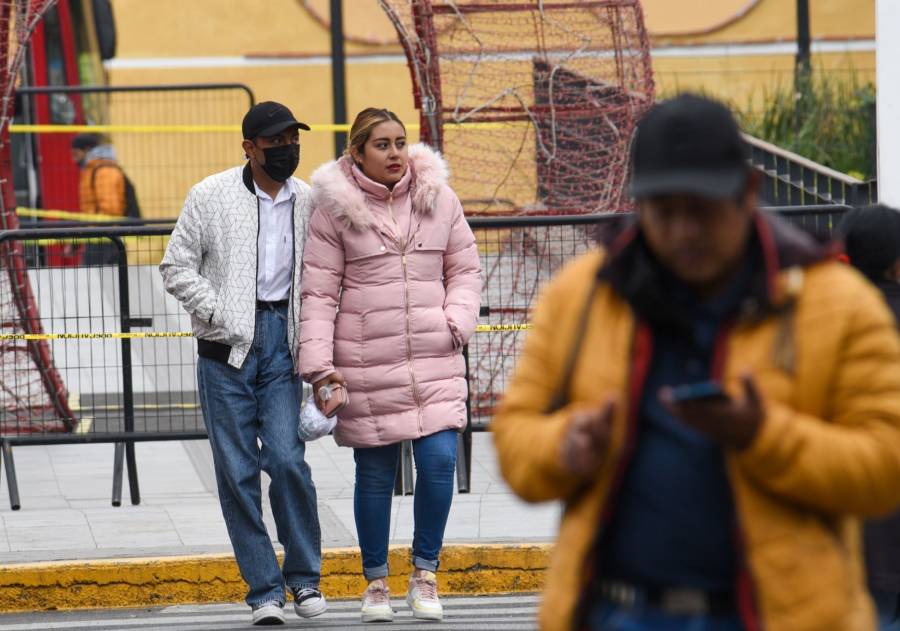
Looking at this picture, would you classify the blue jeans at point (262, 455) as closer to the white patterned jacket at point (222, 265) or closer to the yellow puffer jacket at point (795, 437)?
the white patterned jacket at point (222, 265)

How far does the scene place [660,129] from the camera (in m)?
2.86

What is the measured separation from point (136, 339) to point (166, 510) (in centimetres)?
98

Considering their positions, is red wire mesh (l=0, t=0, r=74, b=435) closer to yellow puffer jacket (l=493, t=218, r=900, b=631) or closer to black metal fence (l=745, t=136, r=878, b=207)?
black metal fence (l=745, t=136, r=878, b=207)

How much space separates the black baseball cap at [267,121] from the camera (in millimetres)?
6512

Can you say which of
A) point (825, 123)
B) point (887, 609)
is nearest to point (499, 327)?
point (887, 609)

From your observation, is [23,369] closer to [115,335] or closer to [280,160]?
[115,335]

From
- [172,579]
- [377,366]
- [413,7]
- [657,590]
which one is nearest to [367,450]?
[377,366]

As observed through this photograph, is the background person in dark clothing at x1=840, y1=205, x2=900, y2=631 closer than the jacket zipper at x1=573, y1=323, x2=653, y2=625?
No

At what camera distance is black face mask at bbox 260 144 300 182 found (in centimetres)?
654

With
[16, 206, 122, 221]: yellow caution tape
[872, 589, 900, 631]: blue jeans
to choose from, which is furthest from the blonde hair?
[16, 206, 122, 221]: yellow caution tape

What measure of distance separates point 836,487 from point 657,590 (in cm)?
34

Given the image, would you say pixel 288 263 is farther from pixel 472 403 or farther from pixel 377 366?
pixel 472 403

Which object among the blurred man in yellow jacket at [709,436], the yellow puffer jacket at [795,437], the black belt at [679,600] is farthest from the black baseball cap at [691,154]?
the black belt at [679,600]

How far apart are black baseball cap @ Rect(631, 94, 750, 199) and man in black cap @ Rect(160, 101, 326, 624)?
12.4 ft
